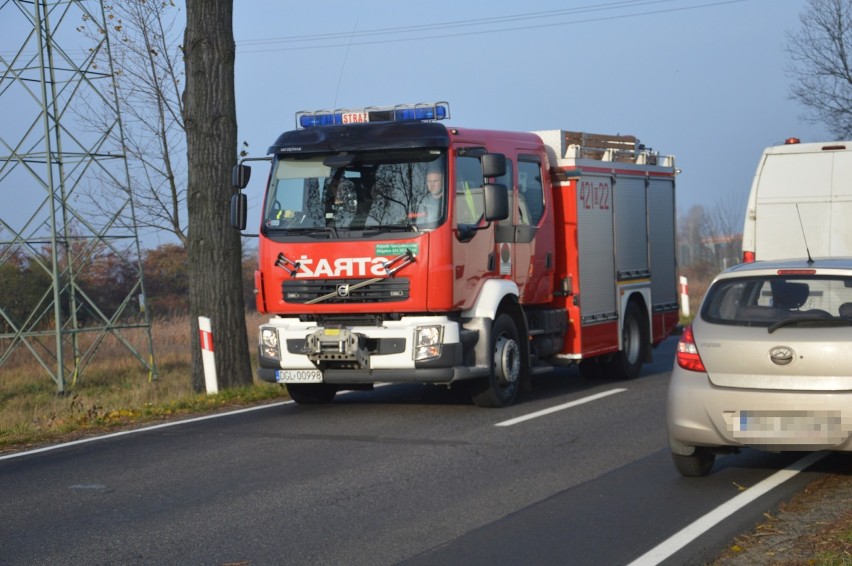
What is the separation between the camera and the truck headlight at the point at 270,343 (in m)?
12.1

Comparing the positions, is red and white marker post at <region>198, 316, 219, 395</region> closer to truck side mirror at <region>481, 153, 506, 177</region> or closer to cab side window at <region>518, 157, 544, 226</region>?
cab side window at <region>518, 157, 544, 226</region>

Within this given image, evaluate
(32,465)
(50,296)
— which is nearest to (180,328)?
(50,296)

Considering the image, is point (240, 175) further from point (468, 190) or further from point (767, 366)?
point (767, 366)

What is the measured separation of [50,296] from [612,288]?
1689 centimetres

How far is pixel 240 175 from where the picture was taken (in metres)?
12.3

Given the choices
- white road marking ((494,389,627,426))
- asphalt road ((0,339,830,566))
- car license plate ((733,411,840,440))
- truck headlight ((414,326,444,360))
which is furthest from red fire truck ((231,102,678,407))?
A: car license plate ((733,411,840,440))

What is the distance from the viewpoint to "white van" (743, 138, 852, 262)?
46.0 feet

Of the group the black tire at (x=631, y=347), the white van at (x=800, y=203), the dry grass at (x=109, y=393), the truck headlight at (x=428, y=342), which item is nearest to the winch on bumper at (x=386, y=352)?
the truck headlight at (x=428, y=342)

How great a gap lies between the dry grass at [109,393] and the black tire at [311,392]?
90cm

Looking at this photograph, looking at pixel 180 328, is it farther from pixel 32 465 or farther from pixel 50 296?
pixel 32 465

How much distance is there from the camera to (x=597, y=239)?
1461 centimetres

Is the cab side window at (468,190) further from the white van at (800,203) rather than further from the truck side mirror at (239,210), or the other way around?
the white van at (800,203)

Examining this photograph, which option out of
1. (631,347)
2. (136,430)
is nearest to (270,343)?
(136,430)

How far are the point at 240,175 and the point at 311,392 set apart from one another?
2.59 meters
